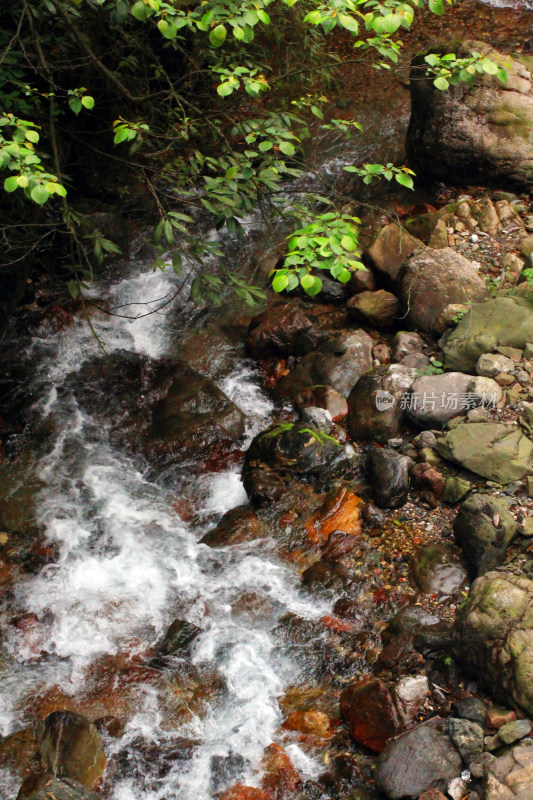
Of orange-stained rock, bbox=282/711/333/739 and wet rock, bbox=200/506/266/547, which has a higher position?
orange-stained rock, bbox=282/711/333/739

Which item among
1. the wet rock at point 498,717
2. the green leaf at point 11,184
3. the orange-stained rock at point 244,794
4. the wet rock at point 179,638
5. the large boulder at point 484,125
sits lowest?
the wet rock at point 179,638

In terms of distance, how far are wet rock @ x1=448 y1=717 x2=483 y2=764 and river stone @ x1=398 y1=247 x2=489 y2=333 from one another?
3.67 meters

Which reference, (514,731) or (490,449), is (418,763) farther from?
(490,449)

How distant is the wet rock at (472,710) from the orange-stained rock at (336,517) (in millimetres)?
1639

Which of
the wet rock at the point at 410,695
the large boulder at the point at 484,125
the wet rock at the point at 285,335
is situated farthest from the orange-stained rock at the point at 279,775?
the large boulder at the point at 484,125

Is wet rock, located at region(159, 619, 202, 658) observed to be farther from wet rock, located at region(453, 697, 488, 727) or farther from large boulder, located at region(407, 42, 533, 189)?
large boulder, located at region(407, 42, 533, 189)

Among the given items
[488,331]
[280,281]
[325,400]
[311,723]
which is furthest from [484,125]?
[311,723]

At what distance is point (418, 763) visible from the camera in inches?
135

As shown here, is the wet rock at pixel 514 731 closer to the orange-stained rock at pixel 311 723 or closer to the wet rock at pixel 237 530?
the orange-stained rock at pixel 311 723

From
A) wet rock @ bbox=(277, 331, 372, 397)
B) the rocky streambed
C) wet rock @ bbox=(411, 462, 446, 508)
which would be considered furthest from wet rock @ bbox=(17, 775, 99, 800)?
wet rock @ bbox=(277, 331, 372, 397)

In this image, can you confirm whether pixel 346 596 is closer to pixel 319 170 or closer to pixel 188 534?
pixel 188 534

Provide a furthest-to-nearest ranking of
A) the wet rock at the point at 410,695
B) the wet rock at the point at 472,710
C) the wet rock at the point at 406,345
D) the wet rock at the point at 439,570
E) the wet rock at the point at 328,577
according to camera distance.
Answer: the wet rock at the point at 406,345 < the wet rock at the point at 328,577 < the wet rock at the point at 439,570 < the wet rock at the point at 410,695 < the wet rock at the point at 472,710

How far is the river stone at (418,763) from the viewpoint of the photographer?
11.1 ft

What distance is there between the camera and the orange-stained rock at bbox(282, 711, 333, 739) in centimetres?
397
